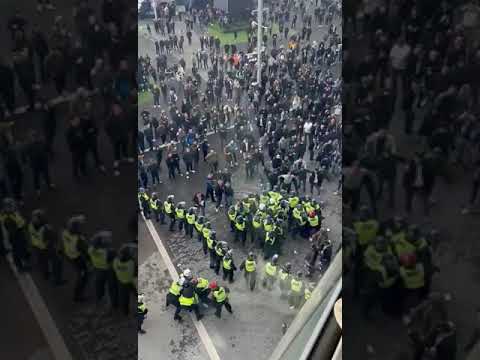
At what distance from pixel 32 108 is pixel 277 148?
9014mm

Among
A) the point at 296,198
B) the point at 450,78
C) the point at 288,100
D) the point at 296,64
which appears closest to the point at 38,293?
the point at 450,78

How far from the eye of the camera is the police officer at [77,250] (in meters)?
2.85

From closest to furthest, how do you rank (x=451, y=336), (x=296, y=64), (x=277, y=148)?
(x=451, y=336) → (x=277, y=148) → (x=296, y=64)

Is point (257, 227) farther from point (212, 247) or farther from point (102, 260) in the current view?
point (102, 260)

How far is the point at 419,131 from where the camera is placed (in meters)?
2.69

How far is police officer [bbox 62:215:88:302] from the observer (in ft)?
9.36

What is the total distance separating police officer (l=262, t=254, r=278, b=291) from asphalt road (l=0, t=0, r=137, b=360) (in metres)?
5.83

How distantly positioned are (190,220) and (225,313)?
73.1 inches

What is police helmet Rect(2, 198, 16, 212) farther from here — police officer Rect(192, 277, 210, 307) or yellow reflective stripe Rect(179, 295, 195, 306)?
yellow reflective stripe Rect(179, 295, 195, 306)

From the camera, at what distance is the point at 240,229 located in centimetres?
972

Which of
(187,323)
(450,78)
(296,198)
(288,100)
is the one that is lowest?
(187,323)

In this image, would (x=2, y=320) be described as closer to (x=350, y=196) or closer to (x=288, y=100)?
(x=350, y=196)

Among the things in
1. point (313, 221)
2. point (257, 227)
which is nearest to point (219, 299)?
point (257, 227)

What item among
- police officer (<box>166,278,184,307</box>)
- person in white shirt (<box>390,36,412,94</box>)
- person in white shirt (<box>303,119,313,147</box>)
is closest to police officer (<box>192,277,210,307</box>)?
police officer (<box>166,278,184,307</box>)
